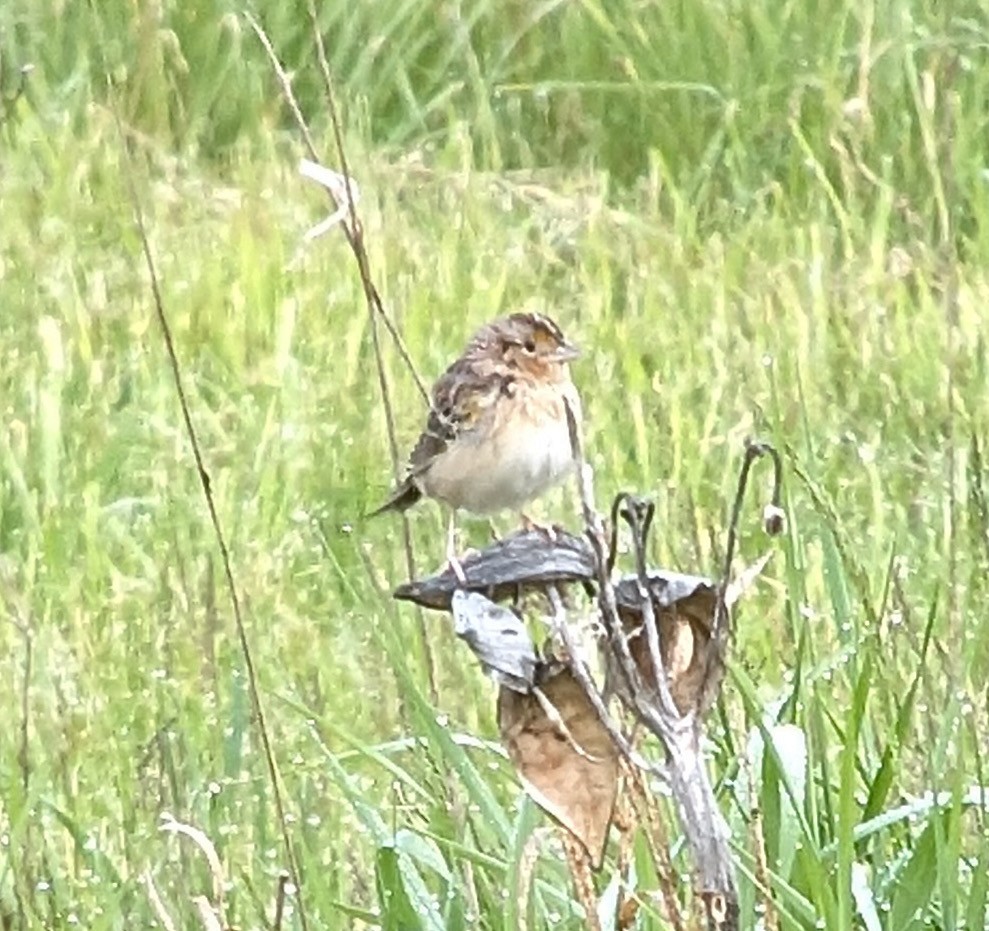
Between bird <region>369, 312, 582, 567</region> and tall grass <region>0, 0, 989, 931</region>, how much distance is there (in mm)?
205

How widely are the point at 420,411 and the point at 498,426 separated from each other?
116cm

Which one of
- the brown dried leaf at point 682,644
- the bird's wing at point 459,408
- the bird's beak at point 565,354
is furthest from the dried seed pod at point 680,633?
the bird's beak at point 565,354

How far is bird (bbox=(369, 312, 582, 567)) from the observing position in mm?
4242

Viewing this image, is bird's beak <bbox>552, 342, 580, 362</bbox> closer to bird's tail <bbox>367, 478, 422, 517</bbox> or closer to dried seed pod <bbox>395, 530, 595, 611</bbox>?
bird's tail <bbox>367, 478, 422, 517</bbox>

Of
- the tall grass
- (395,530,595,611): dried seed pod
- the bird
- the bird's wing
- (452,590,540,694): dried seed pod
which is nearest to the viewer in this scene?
(452,590,540,694): dried seed pod

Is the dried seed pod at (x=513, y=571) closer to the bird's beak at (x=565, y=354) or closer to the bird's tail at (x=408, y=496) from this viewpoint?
the bird's tail at (x=408, y=496)

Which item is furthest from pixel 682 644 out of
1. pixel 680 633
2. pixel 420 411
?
pixel 420 411

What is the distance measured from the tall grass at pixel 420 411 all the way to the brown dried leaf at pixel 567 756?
0.31 m

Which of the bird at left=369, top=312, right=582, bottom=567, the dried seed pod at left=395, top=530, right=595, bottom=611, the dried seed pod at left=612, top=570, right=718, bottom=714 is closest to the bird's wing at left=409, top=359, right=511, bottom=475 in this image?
the bird at left=369, top=312, right=582, bottom=567

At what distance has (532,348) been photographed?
4.52 metres

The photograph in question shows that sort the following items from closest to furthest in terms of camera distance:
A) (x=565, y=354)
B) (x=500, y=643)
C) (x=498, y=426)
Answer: (x=500, y=643) < (x=498, y=426) < (x=565, y=354)

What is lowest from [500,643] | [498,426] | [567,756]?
[498,426]

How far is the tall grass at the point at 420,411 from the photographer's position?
A: 109 inches

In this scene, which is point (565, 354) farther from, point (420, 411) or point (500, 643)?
point (500, 643)
